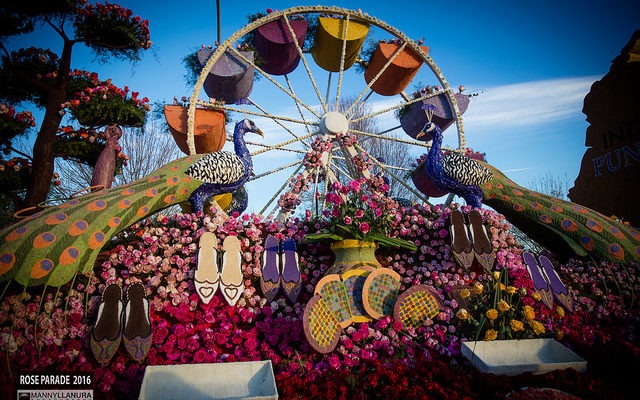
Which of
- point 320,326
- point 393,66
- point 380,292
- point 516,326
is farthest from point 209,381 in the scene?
point 393,66

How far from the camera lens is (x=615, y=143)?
6.22 metres

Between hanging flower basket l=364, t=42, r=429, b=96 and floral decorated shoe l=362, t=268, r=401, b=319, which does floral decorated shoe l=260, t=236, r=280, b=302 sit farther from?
hanging flower basket l=364, t=42, r=429, b=96

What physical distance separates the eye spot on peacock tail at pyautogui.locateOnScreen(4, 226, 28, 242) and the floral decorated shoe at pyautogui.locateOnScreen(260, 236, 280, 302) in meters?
1.63

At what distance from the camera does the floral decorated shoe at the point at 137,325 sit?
7.95ft

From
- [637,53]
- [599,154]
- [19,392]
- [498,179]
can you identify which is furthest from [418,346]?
[637,53]

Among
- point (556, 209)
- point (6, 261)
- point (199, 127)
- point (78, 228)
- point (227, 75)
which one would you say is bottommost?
point (6, 261)

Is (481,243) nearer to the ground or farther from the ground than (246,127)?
nearer to the ground

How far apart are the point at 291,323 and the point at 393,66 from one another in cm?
528

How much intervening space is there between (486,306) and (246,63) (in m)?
4.89

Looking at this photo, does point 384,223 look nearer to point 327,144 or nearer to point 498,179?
point 327,144

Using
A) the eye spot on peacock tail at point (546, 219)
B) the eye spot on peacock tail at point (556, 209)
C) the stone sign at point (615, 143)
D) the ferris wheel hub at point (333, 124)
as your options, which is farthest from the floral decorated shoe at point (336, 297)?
the stone sign at point (615, 143)

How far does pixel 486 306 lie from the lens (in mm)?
2820

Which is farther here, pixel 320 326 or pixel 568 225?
pixel 568 225

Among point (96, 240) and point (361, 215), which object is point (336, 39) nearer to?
point (361, 215)
